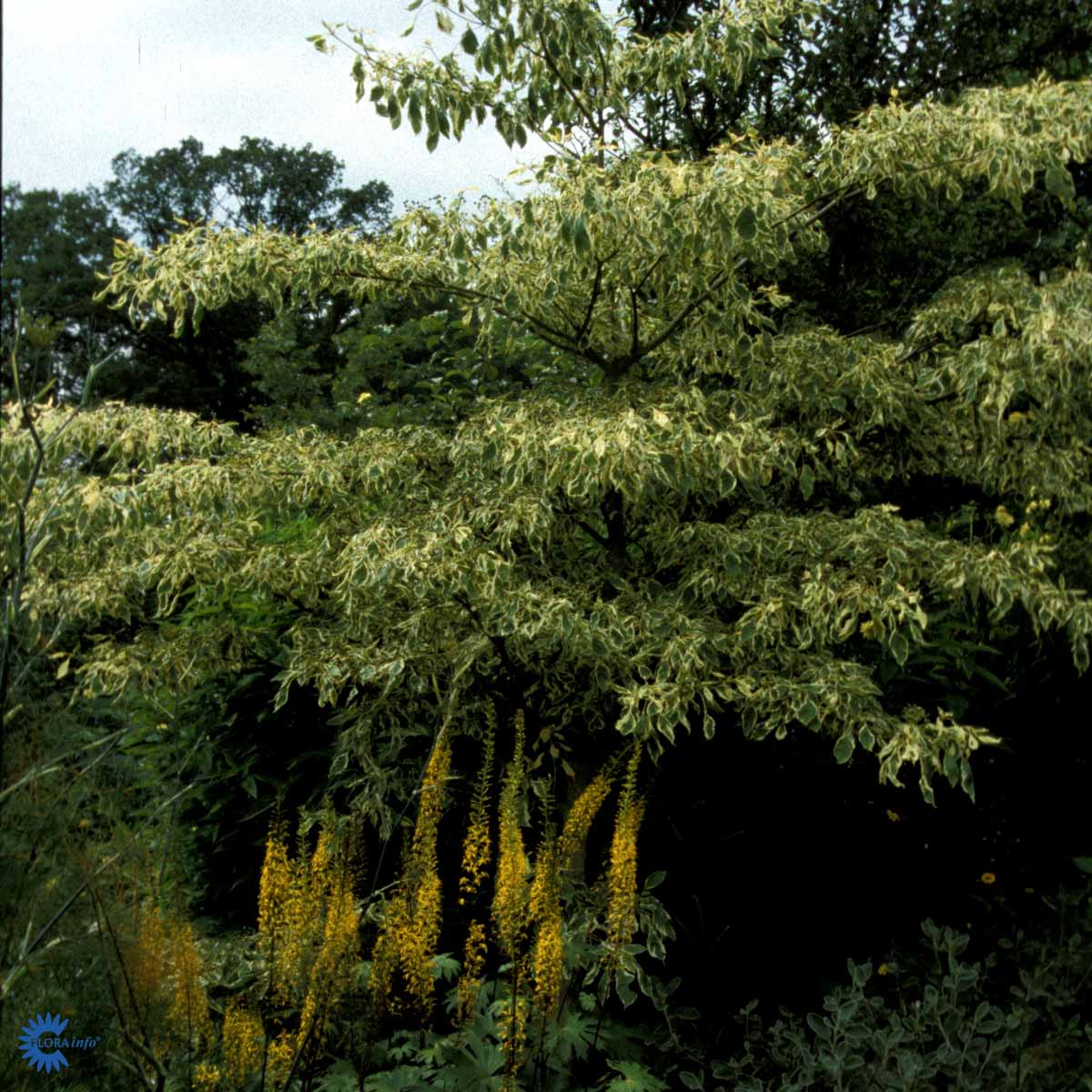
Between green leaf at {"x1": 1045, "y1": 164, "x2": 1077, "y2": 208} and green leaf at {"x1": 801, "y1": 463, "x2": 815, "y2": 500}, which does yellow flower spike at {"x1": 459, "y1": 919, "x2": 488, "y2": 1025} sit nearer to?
green leaf at {"x1": 801, "y1": 463, "x2": 815, "y2": 500}

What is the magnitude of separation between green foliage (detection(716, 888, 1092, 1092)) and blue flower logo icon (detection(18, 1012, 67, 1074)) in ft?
4.64

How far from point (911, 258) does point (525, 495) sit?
9.00 feet

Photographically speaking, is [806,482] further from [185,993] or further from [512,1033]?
[185,993]

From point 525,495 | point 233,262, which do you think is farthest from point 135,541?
point 525,495

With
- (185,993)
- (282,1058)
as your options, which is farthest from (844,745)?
(185,993)

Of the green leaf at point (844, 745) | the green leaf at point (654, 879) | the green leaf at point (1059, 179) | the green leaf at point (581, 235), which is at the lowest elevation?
the green leaf at point (654, 879)

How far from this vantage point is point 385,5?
3.71m

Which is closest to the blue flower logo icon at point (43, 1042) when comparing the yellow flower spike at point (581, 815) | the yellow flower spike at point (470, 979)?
the yellow flower spike at point (470, 979)

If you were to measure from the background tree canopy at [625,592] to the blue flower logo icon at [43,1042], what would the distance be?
189 mm

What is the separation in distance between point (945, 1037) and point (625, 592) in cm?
138

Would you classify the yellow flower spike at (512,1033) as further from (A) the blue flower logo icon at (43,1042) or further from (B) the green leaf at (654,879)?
(A) the blue flower logo icon at (43,1042)

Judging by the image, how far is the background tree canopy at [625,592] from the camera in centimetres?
294

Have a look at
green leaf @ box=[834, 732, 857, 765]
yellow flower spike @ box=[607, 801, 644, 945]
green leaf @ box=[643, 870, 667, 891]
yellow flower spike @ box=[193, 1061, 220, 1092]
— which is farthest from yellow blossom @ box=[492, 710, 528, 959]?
green leaf @ box=[834, 732, 857, 765]

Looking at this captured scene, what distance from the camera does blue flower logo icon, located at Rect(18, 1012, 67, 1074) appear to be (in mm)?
2225
